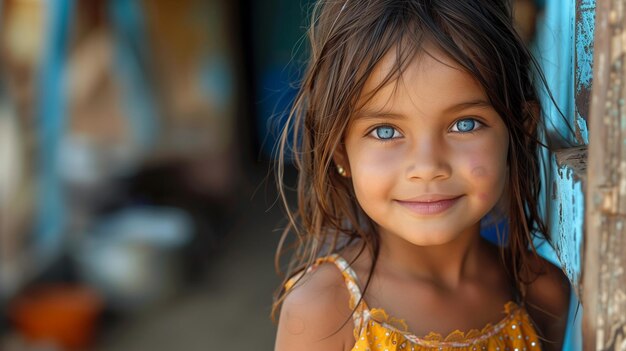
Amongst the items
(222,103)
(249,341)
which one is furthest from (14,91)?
(222,103)

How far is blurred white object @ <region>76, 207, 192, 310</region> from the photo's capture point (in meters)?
4.56

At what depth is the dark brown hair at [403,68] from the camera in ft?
4.12

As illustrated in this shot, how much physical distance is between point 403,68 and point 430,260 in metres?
0.40

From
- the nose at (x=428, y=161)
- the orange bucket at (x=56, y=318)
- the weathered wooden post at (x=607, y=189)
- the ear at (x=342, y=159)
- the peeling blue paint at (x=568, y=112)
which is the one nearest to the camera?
the weathered wooden post at (x=607, y=189)

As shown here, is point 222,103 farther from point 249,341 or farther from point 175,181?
point 249,341

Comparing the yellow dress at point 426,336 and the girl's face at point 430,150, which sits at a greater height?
the girl's face at point 430,150

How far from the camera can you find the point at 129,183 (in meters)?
5.71

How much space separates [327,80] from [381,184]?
0.23 m

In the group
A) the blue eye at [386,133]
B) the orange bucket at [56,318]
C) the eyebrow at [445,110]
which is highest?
the eyebrow at [445,110]

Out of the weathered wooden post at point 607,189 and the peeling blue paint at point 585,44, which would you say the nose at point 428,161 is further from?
the weathered wooden post at point 607,189

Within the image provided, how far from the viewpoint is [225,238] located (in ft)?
19.6

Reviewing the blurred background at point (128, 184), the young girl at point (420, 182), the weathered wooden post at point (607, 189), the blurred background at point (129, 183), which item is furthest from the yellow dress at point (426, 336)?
the blurred background at point (128, 184)

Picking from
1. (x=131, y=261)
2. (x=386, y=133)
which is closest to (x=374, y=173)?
(x=386, y=133)

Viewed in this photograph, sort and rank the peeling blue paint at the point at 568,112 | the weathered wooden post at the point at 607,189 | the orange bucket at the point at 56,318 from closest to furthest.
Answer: the weathered wooden post at the point at 607,189
the peeling blue paint at the point at 568,112
the orange bucket at the point at 56,318
